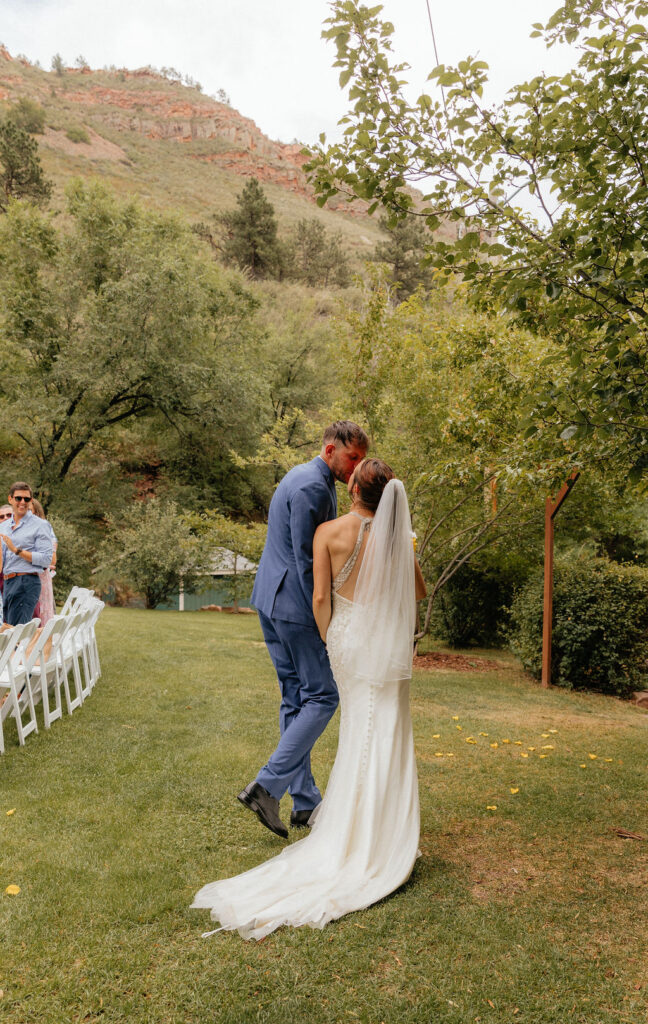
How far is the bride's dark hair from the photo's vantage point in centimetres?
370

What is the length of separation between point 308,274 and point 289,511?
4436 cm

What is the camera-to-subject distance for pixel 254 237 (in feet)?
138

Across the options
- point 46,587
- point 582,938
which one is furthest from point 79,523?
point 582,938

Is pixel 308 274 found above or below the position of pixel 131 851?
above

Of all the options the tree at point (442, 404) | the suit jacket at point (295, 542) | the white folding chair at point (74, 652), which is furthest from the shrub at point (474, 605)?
the suit jacket at point (295, 542)

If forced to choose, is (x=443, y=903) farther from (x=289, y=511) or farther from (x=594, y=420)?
(x=594, y=420)

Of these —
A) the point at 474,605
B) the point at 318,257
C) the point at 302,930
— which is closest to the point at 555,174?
the point at 302,930

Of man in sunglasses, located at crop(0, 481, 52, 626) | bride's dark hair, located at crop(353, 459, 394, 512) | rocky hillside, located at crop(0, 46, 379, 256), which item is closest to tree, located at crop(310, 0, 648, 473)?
bride's dark hair, located at crop(353, 459, 394, 512)

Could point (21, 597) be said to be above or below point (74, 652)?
above

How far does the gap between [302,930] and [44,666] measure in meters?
3.84

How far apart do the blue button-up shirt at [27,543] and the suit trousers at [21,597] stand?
0.13m

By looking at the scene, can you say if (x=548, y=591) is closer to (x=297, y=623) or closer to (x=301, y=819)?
(x=301, y=819)

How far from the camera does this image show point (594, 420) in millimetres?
3863

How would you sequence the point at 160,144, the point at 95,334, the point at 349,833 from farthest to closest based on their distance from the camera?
the point at 160,144
the point at 95,334
the point at 349,833
